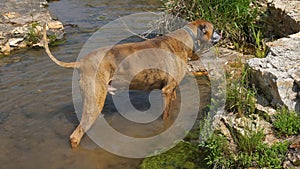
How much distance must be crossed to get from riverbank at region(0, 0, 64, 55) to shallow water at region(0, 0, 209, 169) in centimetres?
39

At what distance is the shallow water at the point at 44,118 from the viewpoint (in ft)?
16.9

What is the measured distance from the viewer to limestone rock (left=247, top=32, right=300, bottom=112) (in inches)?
181

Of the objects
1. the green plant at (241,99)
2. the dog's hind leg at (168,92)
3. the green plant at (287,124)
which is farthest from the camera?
the dog's hind leg at (168,92)

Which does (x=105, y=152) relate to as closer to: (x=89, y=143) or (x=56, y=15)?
(x=89, y=143)

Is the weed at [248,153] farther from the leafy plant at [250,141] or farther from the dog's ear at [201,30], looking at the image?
the dog's ear at [201,30]

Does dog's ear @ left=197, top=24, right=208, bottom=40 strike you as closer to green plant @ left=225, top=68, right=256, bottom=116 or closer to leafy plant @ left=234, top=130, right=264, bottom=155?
green plant @ left=225, top=68, right=256, bottom=116

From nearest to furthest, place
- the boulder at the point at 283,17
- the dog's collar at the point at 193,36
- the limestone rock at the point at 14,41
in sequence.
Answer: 1. the dog's collar at the point at 193,36
2. the boulder at the point at 283,17
3. the limestone rock at the point at 14,41

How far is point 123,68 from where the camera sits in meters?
5.38

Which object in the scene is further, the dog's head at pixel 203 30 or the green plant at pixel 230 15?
the green plant at pixel 230 15

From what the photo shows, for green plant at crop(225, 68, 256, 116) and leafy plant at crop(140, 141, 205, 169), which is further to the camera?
green plant at crop(225, 68, 256, 116)

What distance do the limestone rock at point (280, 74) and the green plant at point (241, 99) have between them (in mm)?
168

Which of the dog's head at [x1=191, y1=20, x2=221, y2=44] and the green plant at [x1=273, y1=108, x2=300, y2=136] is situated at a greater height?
the dog's head at [x1=191, y1=20, x2=221, y2=44]

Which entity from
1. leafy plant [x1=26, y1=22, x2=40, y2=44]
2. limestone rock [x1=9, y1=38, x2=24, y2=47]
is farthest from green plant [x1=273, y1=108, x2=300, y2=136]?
limestone rock [x1=9, y1=38, x2=24, y2=47]

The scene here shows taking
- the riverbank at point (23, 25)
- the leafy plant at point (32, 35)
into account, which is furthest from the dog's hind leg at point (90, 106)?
the leafy plant at point (32, 35)
